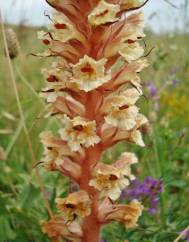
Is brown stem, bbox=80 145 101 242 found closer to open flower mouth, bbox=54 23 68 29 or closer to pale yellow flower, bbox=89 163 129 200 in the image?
pale yellow flower, bbox=89 163 129 200

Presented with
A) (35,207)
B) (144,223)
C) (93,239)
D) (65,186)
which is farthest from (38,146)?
(93,239)

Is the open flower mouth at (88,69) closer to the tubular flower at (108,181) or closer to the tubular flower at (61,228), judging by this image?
the tubular flower at (108,181)

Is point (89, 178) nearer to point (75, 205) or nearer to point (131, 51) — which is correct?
point (75, 205)

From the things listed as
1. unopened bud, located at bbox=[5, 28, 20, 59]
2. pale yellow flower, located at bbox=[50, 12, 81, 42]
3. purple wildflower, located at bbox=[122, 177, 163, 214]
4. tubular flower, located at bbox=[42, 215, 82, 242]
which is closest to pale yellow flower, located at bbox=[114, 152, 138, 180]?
tubular flower, located at bbox=[42, 215, 82, 242]

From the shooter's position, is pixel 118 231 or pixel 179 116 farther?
pixel 179 116

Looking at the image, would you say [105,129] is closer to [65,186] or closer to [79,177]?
[79,177]

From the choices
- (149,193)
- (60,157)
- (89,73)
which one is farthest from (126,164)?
(149,193)

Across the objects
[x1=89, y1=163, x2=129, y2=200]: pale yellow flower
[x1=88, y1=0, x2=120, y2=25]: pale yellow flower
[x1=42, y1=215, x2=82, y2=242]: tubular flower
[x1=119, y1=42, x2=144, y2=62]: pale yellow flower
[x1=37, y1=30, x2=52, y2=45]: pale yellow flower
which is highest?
[x1=37, y1=30, x2=52, y2=45]: pale yellow flower
